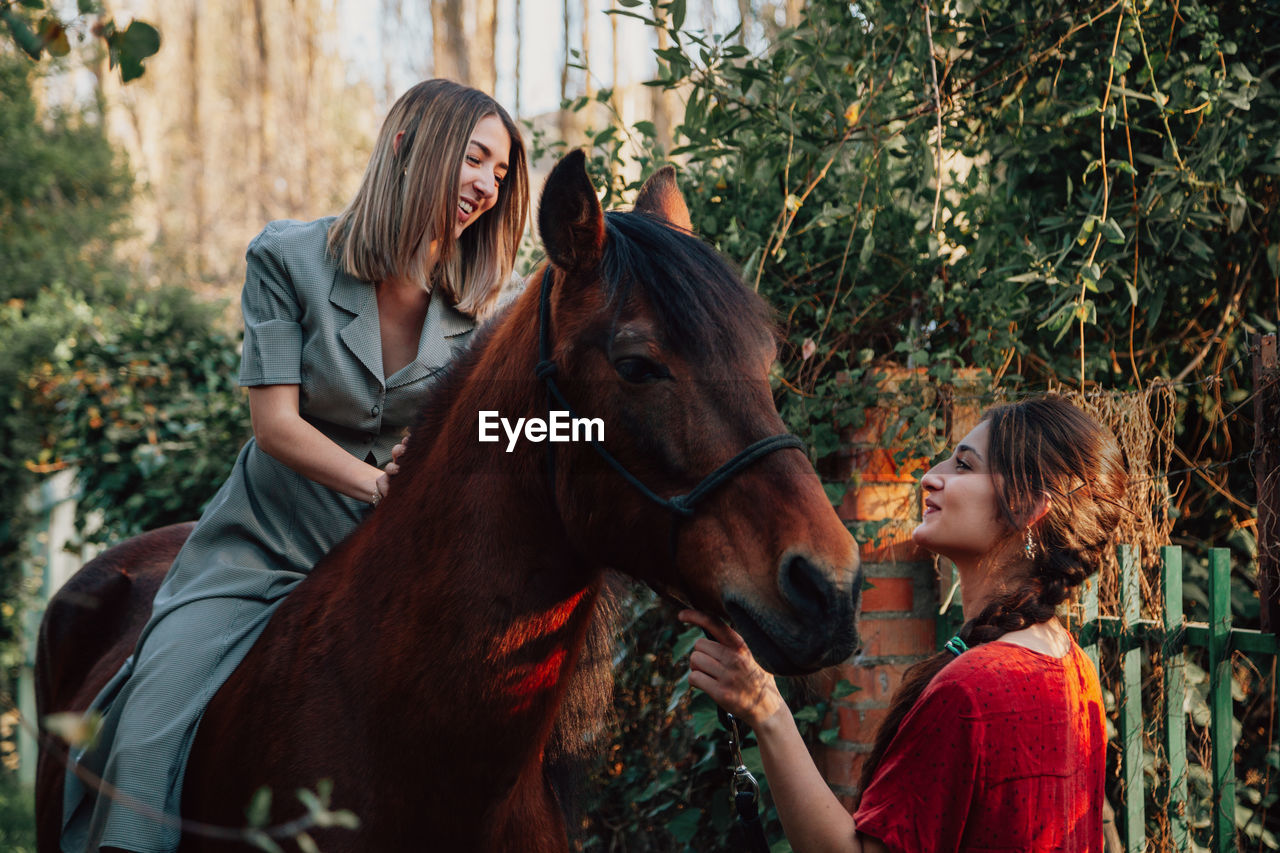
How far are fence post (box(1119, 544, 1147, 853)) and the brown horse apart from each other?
4.86 ft

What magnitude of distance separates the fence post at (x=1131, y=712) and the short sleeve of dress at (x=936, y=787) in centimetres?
111

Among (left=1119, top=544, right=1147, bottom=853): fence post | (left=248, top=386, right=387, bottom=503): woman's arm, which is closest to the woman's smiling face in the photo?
(left=1119, top=544, right=1147, bottom=853): fence post

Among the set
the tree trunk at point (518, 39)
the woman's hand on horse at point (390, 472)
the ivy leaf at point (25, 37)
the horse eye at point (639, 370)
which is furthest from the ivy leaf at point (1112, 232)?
the tree trunk at point (518, 39)

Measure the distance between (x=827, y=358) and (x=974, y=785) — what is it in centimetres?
153

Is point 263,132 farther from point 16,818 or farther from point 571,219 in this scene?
point 571,219

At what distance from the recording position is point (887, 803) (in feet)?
5.38

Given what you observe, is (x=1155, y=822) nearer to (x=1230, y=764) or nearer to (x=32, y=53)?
(x=1230, y=764)

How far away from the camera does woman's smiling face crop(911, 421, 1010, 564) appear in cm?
186

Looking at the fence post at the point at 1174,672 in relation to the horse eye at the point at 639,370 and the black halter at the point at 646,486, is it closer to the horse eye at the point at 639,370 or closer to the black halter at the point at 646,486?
the black halter at the point at 646,486

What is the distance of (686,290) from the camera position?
1592mm

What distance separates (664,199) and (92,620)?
7.93 ft

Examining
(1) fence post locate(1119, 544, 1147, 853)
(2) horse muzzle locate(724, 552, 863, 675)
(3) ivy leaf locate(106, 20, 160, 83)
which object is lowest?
(1) fence post locate(1119, 544, 1147, 853)

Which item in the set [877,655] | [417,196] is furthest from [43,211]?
[877,655]

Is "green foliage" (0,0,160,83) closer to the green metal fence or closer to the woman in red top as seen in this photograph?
the woman in red top
